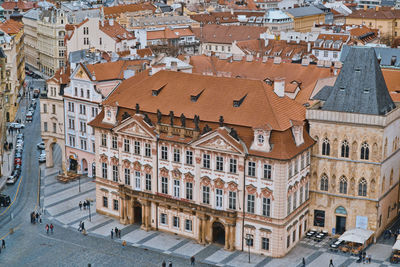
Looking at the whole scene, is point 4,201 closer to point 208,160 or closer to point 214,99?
point 208,160

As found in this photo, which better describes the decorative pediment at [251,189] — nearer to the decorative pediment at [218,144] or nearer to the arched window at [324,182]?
the decorative pediment at [218,144]

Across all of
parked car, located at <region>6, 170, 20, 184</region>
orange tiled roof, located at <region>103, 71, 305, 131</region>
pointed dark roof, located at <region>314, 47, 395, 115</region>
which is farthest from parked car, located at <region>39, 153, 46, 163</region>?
pointed dark roof, located at <region>314, 47, 395, 115</region>

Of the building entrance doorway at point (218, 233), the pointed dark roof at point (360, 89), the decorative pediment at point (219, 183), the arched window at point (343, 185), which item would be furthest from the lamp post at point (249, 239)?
the pointed dark roof at point (360, 89)

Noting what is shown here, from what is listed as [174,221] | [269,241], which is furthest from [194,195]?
[269,241]

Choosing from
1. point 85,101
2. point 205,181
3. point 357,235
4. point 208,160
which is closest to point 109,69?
point 85,101

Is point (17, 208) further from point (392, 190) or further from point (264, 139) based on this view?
point (392, 190)
